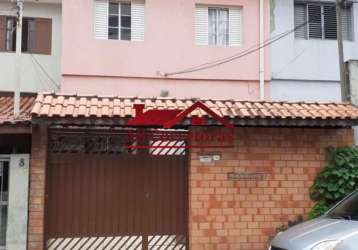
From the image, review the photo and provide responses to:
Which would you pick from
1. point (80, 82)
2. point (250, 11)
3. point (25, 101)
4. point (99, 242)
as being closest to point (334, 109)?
point (99, 242)

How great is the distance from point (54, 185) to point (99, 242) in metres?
1.24

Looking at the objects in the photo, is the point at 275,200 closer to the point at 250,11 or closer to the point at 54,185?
the point at 54,185

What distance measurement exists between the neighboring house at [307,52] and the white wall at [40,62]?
7150 mm

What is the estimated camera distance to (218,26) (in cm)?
1480

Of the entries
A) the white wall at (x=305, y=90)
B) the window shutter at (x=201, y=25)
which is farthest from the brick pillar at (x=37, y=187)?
the white wall at (x=305, y=90)

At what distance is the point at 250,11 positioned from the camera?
14.7 meters

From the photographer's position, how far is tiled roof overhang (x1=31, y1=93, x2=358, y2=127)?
25.0 ft

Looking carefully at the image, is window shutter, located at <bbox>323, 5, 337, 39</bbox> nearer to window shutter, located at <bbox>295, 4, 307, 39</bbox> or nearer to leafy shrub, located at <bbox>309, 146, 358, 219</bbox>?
window shutter, located at <bbox>295, 4, 307, 39</bbox>

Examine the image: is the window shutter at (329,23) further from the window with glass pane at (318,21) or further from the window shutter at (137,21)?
the window shutter at (137,21)

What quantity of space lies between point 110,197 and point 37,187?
1228 mm

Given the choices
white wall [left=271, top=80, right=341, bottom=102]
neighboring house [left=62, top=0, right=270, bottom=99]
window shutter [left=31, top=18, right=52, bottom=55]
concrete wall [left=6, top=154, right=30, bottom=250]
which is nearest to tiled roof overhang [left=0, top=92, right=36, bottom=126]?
concrete wall [left=6, top=154, right=30, bottom=250]

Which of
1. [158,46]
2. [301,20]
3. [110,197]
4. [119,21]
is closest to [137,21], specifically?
[119,21]

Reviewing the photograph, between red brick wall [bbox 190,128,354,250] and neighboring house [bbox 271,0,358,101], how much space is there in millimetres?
5852

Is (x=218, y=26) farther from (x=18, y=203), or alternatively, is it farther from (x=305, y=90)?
(x=18, y=203)
